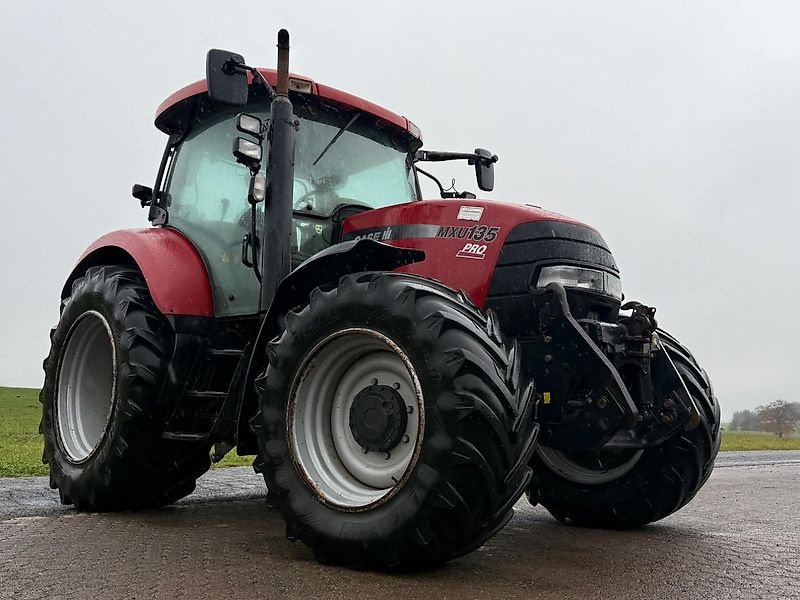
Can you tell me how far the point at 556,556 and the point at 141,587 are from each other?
1907 millimetres

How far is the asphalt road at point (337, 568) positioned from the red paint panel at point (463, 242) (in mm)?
1378

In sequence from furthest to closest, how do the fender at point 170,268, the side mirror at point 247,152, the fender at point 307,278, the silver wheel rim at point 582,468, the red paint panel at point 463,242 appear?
the fender at point 170,268 < the silver wheel rim at point 582,468 < the side mirror at point 247,152 < the red paint panel at point 463,242 < the fender at point 307,278

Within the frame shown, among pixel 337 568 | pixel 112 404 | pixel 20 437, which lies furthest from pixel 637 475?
pixel 20 437

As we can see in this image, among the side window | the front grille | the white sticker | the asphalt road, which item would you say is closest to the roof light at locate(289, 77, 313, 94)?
the side window

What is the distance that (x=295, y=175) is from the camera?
16.3 ft

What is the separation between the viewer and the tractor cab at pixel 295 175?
5.00 metres

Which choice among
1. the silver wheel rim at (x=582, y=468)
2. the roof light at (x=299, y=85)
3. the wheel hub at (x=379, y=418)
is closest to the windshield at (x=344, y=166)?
the roof light at (x=299, y=85)

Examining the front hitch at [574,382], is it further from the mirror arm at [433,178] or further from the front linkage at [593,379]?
the mirror arm at [433,178]

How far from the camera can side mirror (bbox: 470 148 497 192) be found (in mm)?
6172

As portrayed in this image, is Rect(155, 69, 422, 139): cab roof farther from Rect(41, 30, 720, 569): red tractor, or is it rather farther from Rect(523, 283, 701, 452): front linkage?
Rect(523, 283, 701, 452): front linkage

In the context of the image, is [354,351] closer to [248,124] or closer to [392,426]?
[392,426]

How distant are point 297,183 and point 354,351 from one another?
1679 mm

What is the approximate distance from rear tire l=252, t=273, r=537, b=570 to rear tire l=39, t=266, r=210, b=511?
4.45 feet

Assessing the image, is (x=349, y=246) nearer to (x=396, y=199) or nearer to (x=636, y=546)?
(x=396, y=199)
